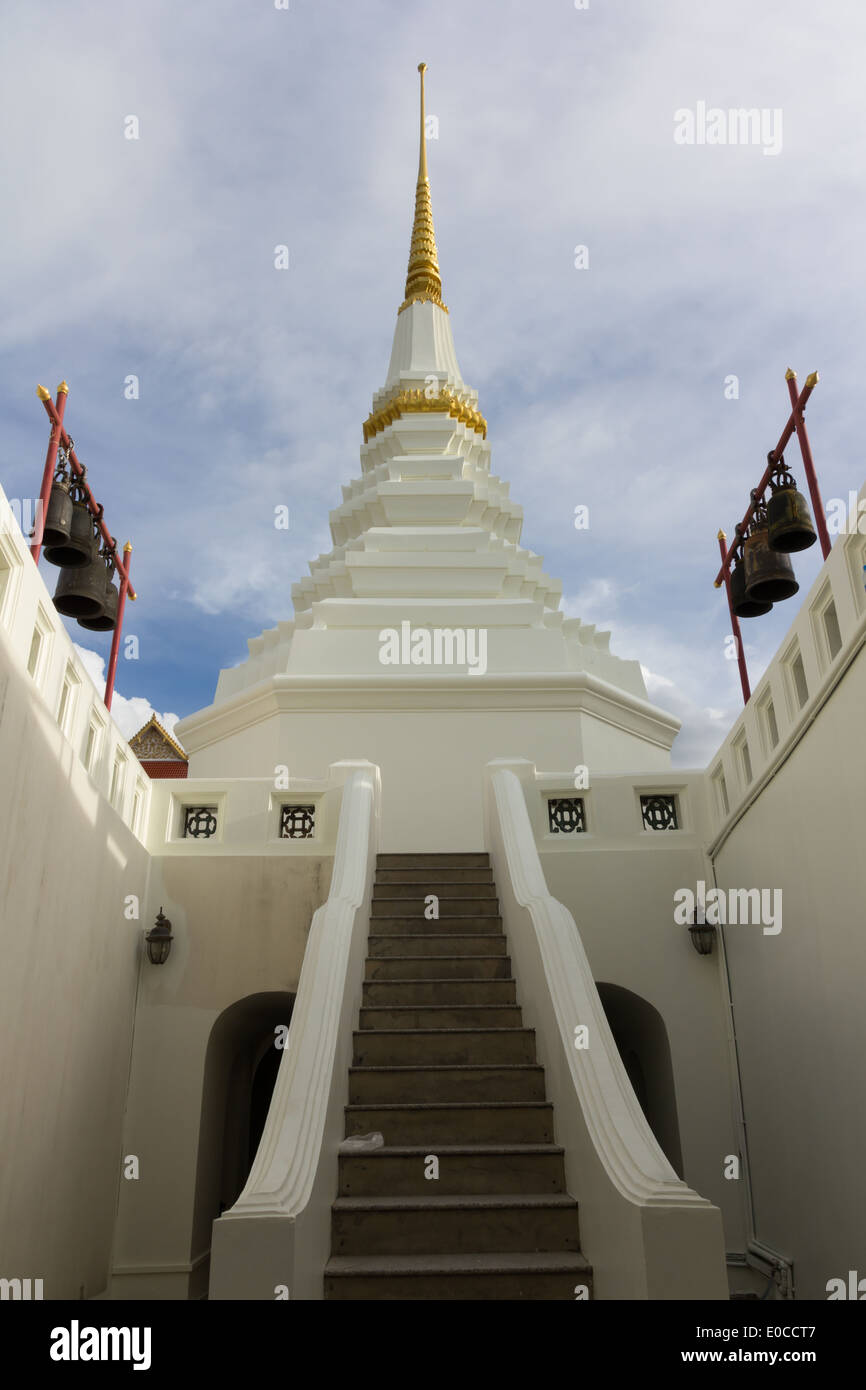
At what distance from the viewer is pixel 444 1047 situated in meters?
6.59

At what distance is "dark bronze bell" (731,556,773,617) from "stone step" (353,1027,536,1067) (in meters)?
4.58

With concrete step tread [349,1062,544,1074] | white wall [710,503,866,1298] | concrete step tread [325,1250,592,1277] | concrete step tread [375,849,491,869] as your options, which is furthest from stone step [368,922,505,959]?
concrete step tread [325,1250,592,1277]

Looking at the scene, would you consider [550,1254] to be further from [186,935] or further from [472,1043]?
[186,935]

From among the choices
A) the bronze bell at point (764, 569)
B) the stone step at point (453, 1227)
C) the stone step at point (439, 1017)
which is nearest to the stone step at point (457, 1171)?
the stone step at point (453, 1227)

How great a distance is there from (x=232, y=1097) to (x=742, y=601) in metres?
6.87

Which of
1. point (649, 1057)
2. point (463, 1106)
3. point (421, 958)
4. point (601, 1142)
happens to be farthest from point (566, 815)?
point (601, 1142)

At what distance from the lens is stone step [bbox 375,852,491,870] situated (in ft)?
30.7

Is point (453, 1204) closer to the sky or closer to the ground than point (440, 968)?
closer to the ground

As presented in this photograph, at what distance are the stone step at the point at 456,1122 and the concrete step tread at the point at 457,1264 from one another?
825 mm

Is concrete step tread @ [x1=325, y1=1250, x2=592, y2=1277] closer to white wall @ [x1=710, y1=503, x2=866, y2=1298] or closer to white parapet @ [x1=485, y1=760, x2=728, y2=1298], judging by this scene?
white parapet @ [x1=485, y1=760, x2=728, y2=1298]

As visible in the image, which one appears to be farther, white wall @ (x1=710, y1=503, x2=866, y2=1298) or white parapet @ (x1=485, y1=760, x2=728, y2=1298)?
white wall @ (x1=710, y1=503, x2=866, y2=1298)

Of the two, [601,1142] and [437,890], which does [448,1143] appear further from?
[437,890]
